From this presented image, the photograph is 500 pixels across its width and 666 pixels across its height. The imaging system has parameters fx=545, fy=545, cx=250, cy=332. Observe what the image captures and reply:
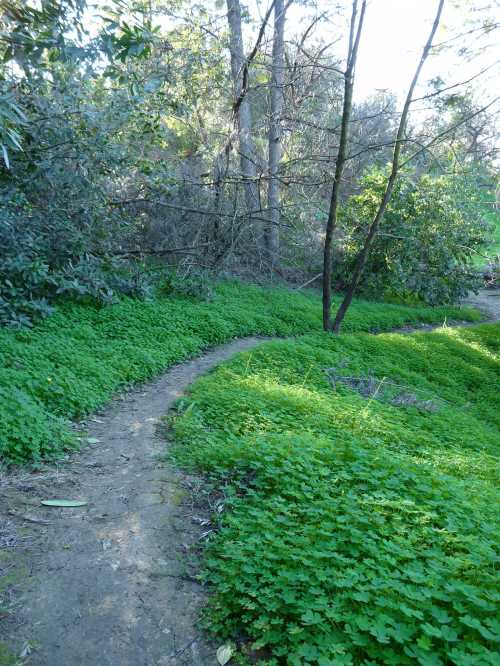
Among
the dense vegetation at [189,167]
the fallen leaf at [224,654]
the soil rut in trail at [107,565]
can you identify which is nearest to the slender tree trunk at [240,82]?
the dense vegetation at [189,167]

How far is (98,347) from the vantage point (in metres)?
7.66

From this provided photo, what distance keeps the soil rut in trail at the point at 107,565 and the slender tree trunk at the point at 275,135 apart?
398 inches

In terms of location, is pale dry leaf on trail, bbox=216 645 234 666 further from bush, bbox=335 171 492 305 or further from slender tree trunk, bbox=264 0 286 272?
bush, bbox=335 171 492 305

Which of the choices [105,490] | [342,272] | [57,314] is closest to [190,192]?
[57,314]

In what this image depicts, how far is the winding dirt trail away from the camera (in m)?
2.83

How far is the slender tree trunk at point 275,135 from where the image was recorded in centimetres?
1411

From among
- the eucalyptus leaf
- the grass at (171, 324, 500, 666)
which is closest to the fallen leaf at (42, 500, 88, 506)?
the eucalyptus leaf

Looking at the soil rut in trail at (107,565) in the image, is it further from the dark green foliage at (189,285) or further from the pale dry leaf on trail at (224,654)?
the dark green foliage at (189,285)

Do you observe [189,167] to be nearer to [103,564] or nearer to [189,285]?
[189,285]

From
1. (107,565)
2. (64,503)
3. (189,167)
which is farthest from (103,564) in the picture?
(189,167)

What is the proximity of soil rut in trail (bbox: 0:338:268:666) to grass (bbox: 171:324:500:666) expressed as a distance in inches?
9.4

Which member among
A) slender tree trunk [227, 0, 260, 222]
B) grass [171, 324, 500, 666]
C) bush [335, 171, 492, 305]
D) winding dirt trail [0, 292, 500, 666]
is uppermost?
slender tree trunk [227, 0, 260, 222]

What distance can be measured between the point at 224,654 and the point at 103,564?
103cm

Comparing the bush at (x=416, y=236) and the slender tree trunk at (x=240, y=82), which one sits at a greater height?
the slender tree trunk at (x=240, y=82)
